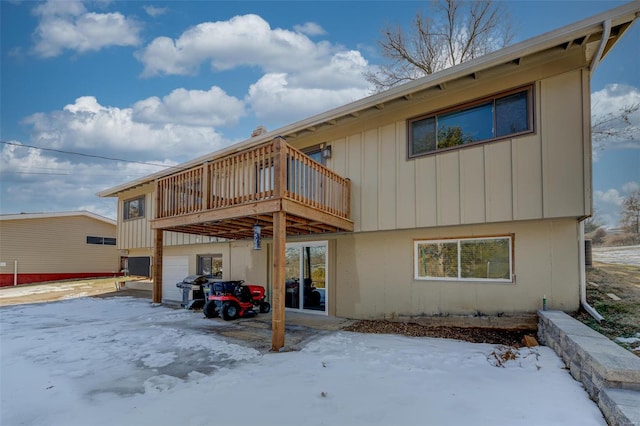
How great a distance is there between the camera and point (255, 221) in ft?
23.6

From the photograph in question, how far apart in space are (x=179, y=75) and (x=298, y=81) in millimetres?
4913

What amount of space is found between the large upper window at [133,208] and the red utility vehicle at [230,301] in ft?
23.6

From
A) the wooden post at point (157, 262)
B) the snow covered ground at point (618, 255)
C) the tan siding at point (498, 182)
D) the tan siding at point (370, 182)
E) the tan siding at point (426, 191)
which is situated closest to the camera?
the tan siding at point (498, 182)

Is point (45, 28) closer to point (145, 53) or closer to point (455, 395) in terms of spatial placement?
point (145, 53)

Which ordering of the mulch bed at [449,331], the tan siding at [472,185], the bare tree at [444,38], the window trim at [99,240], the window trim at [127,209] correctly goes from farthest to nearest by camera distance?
the window trim at [99,240] → the window trim at [127,209] → the bare tree at [444,38] → the tan siding at [472,185] → the mulch bed at [449,331]

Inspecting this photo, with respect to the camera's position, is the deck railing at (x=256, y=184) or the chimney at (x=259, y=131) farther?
the chimney at (x=259, y=131)

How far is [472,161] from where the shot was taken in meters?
5.98

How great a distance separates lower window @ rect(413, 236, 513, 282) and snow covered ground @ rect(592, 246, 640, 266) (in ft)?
15.2

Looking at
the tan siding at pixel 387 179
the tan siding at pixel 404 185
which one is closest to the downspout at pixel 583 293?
the tan siding at pixel 404 185

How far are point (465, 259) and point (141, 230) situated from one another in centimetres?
1189

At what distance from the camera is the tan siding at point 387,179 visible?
6.86 meters

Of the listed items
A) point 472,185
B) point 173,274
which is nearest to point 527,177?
point 472,185

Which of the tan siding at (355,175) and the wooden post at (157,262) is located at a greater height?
the tan siding at (355,175)

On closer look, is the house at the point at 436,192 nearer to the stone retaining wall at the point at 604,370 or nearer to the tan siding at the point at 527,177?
the tan siding at the point at 527,177
